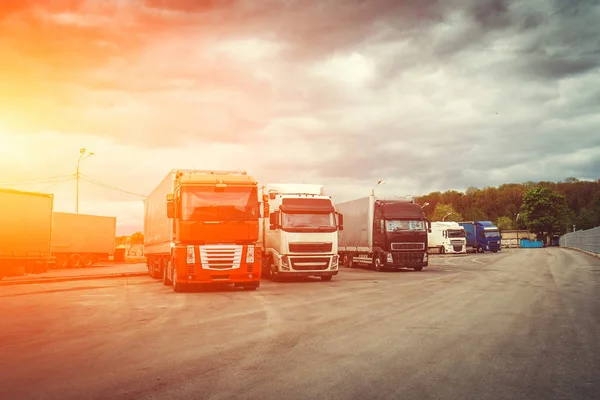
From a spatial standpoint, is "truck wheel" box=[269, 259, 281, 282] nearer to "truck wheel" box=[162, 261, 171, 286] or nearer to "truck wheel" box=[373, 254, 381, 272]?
"truck wheel" box=[162, 261, 171, 286]

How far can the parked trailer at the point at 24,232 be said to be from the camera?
2753cm

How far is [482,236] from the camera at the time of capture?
6925 centimetres

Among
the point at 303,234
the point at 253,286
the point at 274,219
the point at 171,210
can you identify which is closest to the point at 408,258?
the point at 303,234

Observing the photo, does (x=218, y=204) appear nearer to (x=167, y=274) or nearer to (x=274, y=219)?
(x=167, y=274)

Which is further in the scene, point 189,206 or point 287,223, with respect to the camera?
point 287,223

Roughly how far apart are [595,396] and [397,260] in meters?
24.8

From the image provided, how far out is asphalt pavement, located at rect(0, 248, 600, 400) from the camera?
223 inches

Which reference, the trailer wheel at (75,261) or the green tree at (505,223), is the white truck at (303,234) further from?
the green tree at (505,223)

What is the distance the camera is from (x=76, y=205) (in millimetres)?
46031

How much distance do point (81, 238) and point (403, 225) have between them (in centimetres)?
2441

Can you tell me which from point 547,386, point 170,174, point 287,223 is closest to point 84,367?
point 547,386

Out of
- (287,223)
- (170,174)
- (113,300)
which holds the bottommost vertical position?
(113,300)

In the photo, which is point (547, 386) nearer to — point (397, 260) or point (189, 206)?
point (189, 206)

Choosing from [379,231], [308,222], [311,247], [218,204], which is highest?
[218,204]
